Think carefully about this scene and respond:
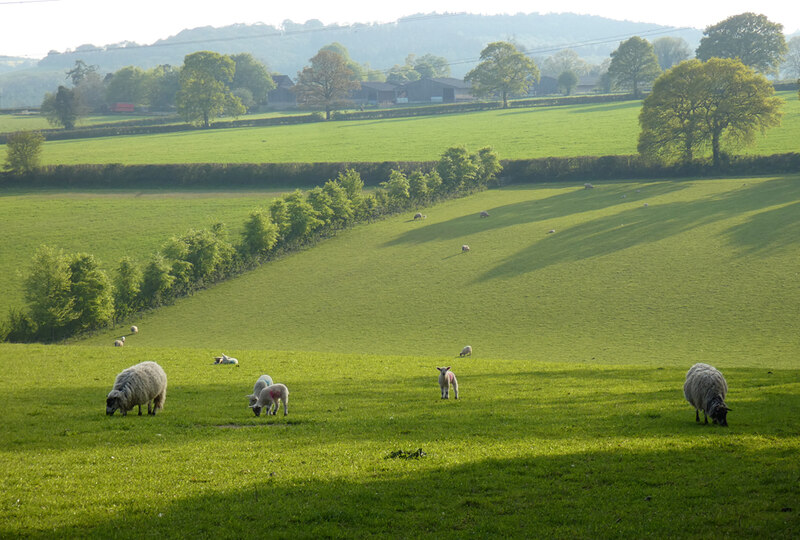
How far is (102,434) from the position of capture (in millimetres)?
17312

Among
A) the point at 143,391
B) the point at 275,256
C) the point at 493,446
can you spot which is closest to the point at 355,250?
the point at 275,256

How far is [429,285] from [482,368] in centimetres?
2366

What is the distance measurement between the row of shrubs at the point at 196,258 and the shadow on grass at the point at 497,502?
4071 centimetres

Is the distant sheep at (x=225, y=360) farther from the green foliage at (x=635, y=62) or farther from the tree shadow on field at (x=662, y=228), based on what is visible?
the green foliage at (x=635, y=62)

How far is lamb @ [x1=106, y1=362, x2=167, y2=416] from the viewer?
19.6 meters

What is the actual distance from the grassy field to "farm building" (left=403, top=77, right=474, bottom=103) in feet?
146

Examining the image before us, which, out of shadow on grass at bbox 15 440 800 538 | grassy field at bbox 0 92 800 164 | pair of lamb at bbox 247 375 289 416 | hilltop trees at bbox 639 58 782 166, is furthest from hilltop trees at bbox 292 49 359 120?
shadow on grass at bbox 15 440 800 538

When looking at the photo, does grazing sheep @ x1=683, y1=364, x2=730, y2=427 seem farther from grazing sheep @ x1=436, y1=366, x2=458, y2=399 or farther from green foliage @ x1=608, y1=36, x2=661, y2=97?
green foliage @ x1=608, y1=36, x2=661, y2=97

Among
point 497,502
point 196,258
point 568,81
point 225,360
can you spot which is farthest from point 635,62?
point 497,502

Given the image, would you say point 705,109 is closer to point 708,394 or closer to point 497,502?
point 708,394

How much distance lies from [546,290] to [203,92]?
129 metres

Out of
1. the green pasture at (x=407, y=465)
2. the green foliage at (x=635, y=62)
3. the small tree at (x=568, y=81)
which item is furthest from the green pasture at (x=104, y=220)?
the small tree at (x=568, y=81)

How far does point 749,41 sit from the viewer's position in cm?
14412

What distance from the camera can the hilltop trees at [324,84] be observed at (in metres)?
166
